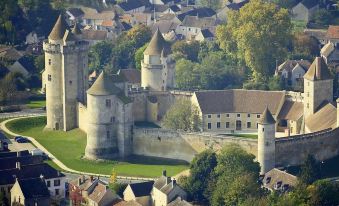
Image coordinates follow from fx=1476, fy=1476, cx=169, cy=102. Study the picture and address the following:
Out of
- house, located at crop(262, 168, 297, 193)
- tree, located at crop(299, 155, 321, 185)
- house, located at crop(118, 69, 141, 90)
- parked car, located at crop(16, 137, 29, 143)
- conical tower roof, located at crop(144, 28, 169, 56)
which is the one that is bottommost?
house, located at crop(262, 168, 297, 193)

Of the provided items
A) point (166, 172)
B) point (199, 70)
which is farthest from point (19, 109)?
point (166, 172)

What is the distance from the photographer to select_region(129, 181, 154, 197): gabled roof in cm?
12575

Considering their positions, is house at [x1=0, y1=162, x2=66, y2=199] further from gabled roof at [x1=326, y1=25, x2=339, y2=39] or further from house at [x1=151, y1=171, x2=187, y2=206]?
gabled roof at [x1=326, y1=25, x2=339, y2=39]

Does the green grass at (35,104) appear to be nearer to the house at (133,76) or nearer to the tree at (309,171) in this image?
the house at (133,76)

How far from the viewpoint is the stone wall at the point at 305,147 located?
13475cm

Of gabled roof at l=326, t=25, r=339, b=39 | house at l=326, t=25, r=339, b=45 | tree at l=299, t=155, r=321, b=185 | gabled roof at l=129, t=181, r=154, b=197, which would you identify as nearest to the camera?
gabled roof at l=129, t=181, r=154, b=197

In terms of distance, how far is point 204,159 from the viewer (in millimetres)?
130875

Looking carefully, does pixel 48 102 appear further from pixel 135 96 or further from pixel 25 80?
pixel 25 80

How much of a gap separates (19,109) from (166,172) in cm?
3304

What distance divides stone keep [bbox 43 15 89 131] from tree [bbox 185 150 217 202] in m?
24.3

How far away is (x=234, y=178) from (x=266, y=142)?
29.7 feet

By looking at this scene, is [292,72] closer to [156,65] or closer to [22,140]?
[156,65]

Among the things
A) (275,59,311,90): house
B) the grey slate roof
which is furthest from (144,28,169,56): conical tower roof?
(275,59,311,90): house

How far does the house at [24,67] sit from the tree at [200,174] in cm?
5080
